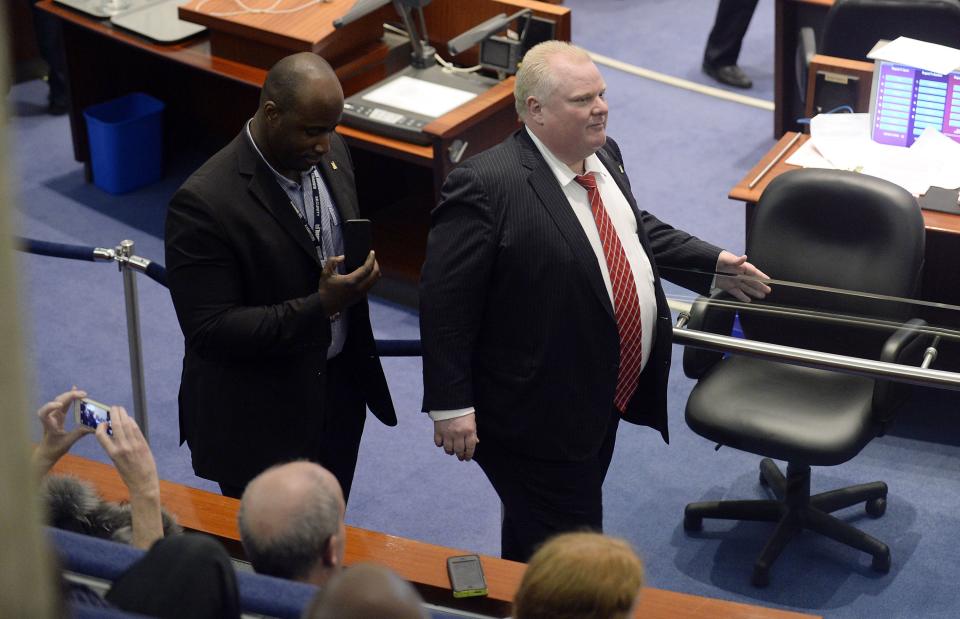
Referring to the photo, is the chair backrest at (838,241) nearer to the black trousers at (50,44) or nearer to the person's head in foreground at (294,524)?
the person's head in foreground at (294,524)

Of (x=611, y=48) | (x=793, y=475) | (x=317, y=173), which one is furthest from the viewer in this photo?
(x=611, y=48)

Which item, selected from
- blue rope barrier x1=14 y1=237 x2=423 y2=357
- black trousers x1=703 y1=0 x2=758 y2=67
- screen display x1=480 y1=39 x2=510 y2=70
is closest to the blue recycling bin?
screen display x1=480 y1=39 x2=510 y2=70

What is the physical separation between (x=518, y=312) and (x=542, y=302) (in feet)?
0.19

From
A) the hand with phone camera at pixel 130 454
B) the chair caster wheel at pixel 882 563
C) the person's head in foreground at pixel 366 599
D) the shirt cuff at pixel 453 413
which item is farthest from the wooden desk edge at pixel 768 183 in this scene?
the person's head in foreground at pixel 366 599

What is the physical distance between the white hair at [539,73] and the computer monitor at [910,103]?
189 cm

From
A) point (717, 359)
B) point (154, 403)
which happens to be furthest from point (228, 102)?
point (717, 359)

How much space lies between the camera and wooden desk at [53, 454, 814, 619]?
2449mm

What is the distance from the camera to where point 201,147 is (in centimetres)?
611

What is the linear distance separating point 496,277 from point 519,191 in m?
0.19

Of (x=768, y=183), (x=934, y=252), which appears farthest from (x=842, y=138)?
(x=768, y=183)

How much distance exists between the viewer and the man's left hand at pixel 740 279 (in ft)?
9.86

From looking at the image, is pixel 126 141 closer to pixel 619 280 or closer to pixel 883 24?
pixel 883 24

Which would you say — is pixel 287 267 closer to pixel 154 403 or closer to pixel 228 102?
pixel 154 403

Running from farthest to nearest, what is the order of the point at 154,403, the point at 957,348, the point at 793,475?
1. the point at 154,403
2. the point at 793,475
3. the point at 957,348
